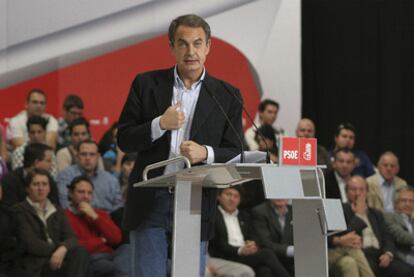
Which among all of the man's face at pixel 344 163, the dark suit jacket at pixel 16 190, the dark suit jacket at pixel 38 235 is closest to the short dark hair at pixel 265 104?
the man's face at pixel 344 163

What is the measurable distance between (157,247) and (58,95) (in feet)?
15.6

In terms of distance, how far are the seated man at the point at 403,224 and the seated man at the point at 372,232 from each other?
0.28 feet

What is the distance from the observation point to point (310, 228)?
2.85 meters

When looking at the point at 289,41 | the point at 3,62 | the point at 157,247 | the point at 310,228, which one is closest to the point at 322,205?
the point at 310,228

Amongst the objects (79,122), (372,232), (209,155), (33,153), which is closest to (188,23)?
(209,155)

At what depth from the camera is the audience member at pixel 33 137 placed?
23.1 ft

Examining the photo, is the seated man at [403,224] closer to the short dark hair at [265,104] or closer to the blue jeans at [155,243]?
the short dark hair at [265,104]

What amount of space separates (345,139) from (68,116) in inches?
105

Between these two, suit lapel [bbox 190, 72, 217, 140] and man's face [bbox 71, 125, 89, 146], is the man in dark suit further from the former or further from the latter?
man's face [bbox 71, 125, 89, 146]

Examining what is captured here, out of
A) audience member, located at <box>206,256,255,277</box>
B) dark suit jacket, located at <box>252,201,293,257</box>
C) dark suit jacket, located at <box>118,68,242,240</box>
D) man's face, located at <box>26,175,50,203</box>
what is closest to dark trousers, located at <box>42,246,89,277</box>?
man's face, located at <box>26,175,50,203</box>

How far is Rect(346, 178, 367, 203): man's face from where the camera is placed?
7.24 m

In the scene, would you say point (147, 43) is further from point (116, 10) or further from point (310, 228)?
point (310, 228)

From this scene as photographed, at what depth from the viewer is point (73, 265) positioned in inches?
240

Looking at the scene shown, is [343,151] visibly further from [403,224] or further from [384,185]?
[403,224]
